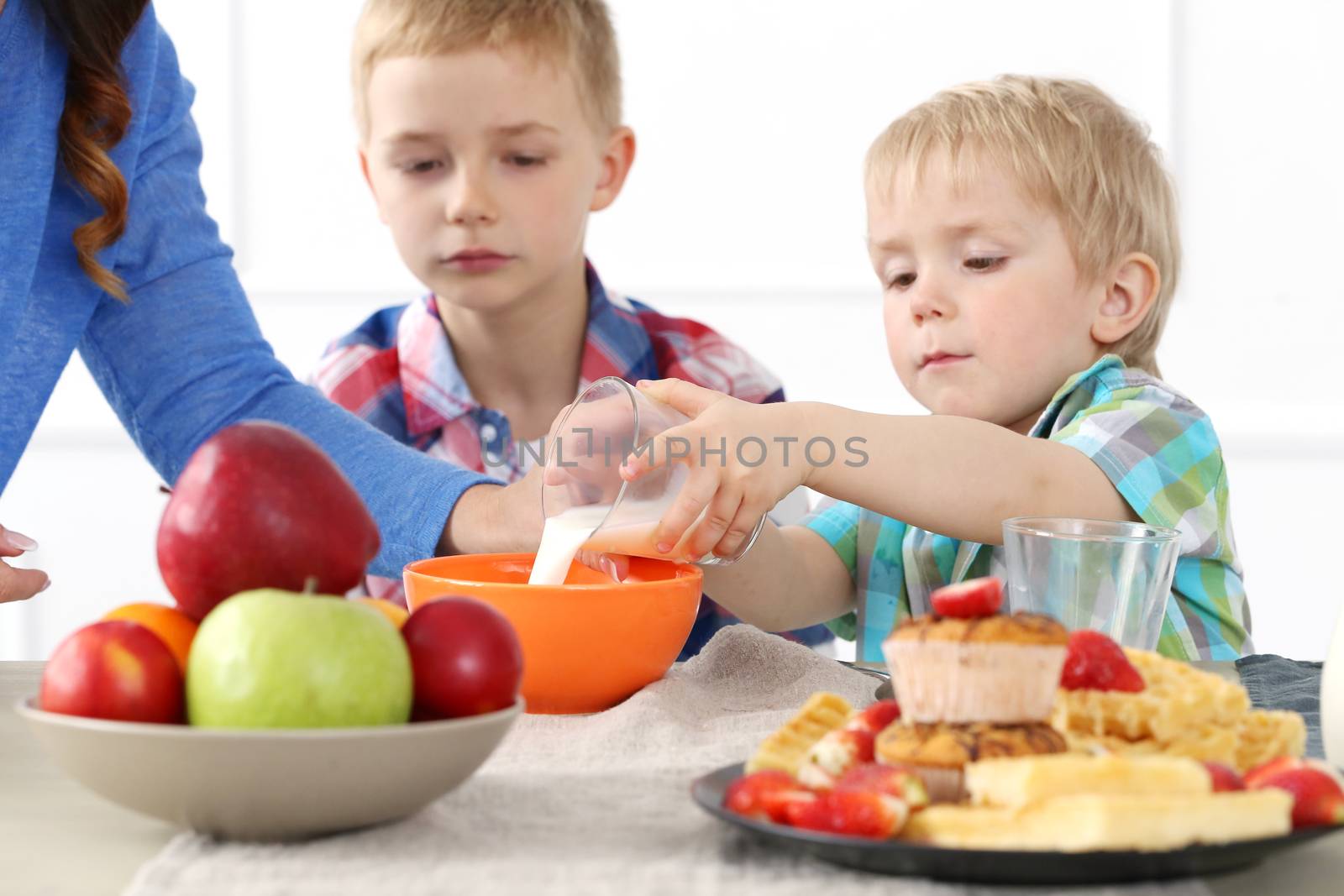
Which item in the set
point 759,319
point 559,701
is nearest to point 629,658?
point 559,701

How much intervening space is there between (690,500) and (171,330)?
0.71m

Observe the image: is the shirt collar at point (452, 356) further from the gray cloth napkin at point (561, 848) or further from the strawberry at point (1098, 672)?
the strawberry at point (1098, 672)

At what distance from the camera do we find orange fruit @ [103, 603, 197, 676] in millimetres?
619

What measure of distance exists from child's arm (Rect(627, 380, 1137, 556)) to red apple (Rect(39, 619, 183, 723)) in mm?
420

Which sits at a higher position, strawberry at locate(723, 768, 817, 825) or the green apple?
the green apple

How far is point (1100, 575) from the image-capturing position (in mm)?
877

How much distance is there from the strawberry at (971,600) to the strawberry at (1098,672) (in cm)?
5

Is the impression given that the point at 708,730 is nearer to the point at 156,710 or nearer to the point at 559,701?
the point at 559,701

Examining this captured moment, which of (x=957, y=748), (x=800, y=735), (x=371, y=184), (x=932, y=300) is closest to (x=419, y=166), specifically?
(x=371, y=184)

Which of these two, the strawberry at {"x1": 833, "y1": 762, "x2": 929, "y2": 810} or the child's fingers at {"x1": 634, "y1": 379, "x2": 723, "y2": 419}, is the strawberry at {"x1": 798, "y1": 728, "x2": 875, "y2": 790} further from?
the child's fingers at {"x1": 634, "y1": 379, "x2": 723, "y2": 419}

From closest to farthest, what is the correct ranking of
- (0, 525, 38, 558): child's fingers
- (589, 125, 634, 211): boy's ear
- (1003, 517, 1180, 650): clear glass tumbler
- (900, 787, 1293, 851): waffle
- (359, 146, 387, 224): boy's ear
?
(900, 787, 1293, 851): waffle
(1003, 517, 1180, 650): clear glass tumbler
(0, 525, 38, 558): child's fingers
(359, 146, 387, 224): boy's ear
(589, 125, 634, 211): boy's ear

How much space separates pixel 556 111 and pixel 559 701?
1.13 metres

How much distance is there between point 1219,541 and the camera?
127 centimetres

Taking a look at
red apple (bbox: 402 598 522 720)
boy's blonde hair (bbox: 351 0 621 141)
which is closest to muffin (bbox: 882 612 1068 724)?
red apple (bbox: 402 598 522 720)
